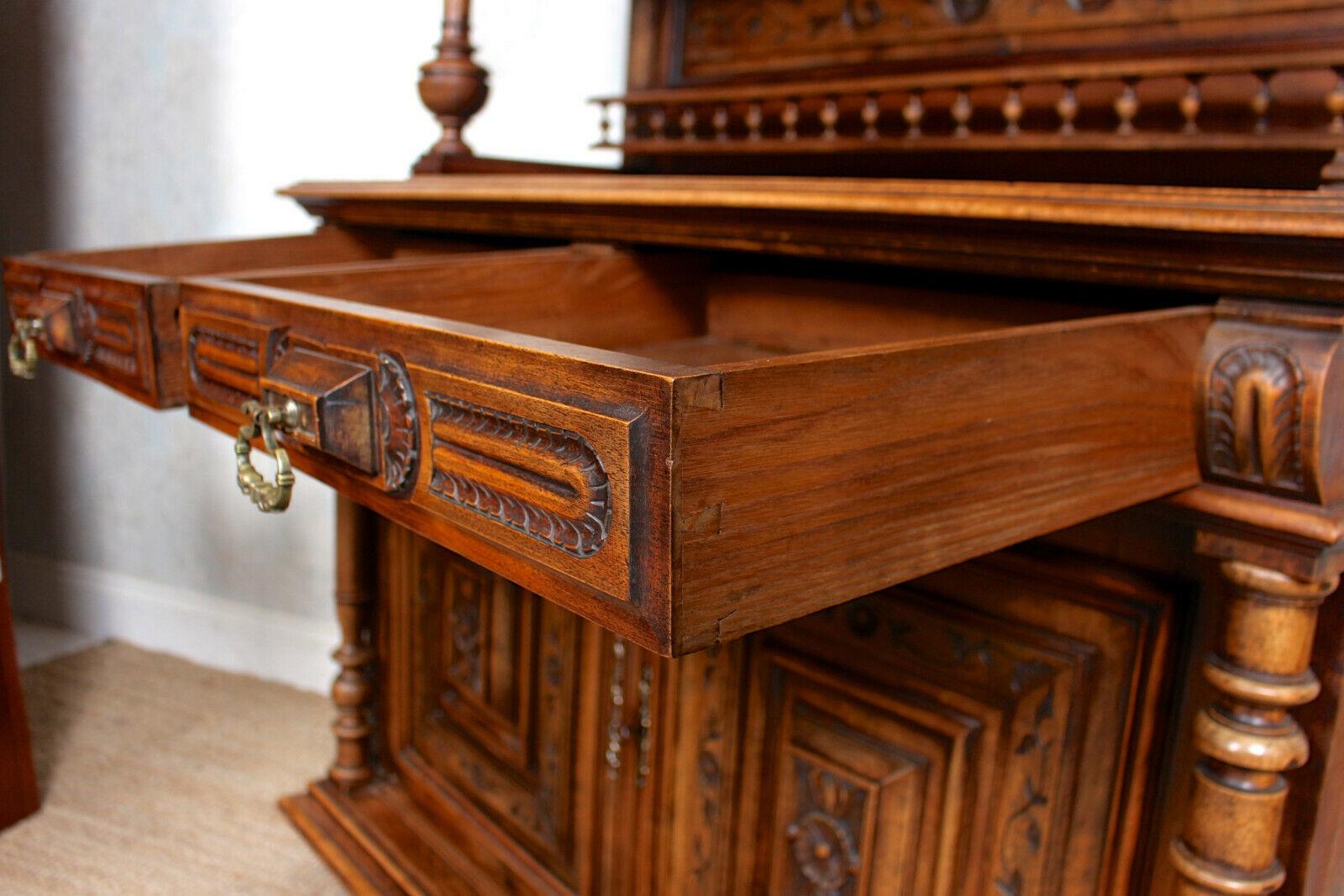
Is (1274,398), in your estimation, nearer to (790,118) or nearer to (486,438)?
(486,438)

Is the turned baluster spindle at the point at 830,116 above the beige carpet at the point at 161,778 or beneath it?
above

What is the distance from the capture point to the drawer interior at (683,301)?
28.0 inches

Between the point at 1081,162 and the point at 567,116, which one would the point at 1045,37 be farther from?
the point at 567,116

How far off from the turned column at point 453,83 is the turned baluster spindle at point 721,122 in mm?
242

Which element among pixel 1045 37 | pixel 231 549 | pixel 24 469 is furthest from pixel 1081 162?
pixel 24 469

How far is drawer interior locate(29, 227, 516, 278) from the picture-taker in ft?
2.98

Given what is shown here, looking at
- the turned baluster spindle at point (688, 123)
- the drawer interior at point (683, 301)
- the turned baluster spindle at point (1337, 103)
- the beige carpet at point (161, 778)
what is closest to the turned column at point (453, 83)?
the turned baluster spindle at point (688, 123)

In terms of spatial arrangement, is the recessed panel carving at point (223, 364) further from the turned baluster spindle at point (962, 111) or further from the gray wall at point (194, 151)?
the gray wall at point (194, 151)

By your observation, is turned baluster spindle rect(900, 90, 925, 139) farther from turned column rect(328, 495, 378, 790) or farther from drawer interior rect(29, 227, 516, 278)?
turned column rect(328, 495, 378, 790)

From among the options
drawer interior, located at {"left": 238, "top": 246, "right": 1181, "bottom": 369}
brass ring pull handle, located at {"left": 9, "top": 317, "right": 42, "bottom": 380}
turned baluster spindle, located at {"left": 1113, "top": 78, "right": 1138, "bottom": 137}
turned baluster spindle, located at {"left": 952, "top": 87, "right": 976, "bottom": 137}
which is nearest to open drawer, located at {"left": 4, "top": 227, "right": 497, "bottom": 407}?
brass ring pull handle, located at {"left": 9, "top": 317, "right": 42, "bottom": 380}

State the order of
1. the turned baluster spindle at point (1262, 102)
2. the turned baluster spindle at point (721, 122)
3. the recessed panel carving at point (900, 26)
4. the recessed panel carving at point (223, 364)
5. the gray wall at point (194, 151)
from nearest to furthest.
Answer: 1. the recessed panel carving at point (223, 364)
2. the turned baluster spindle at point (1262, 102)
3. the recessed panel carving at point (900, 26)
4. the turned baluster spindle at point (721, 122)
5. the gray wall at point (194, 151)

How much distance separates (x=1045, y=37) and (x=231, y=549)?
151 centimetres

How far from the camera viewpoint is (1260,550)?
565 mm

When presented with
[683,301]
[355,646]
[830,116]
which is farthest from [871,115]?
[355,646]
